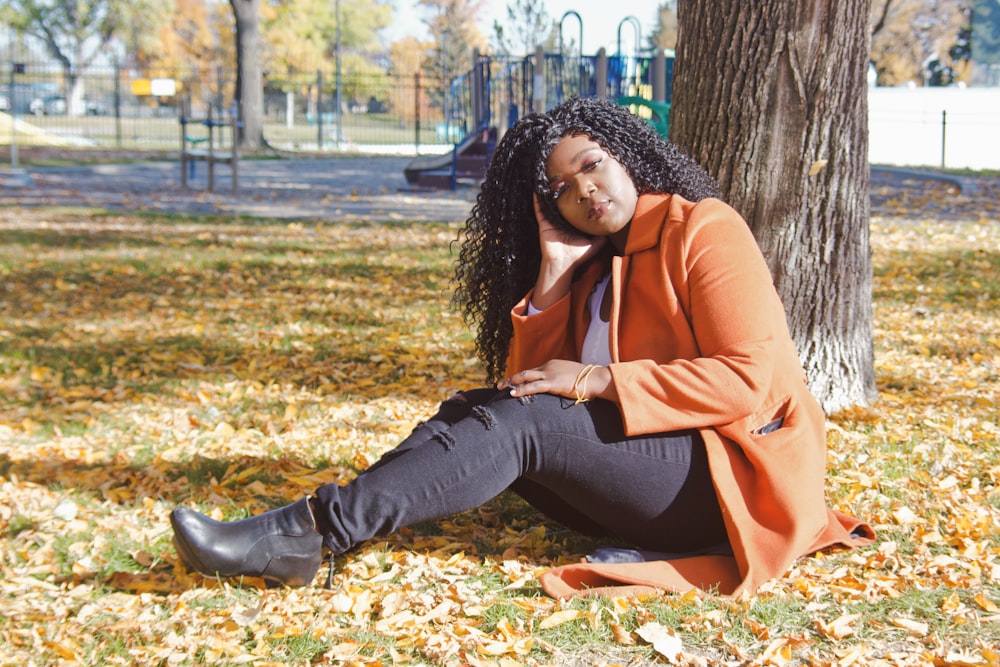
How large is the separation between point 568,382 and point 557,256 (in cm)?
48

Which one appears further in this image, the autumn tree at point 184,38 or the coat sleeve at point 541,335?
the autumn tree at point 184,38

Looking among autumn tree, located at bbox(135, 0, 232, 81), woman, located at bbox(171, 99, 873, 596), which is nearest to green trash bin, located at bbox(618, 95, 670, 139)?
woman, located at bbox(171, 99, 873, 596)

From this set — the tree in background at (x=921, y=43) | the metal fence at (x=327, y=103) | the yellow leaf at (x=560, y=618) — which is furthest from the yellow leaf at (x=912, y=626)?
the tree in background at (x=921, y=43)

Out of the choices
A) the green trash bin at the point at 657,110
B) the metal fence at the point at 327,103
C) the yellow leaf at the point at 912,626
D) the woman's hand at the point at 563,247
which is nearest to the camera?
the yellow leaf at the point at 912,626

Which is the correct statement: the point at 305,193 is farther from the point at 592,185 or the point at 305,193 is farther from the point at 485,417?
the point at 485,417

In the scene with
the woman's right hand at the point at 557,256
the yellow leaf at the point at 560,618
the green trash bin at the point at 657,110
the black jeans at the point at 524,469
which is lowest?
the yellow leaf at the point at 560,618

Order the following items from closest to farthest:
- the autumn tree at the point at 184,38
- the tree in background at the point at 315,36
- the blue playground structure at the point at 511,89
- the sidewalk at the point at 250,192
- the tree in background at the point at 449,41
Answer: the sidewalk at the point at 250,192 < the blue playground structure at the point at 511,89 < the tree in background at the point at 449,41 < the tree in background at the point at 315,36 < the autumn tree at the point at 184,38

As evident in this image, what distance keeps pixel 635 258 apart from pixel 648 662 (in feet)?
3.46

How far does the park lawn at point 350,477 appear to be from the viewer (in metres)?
2.62

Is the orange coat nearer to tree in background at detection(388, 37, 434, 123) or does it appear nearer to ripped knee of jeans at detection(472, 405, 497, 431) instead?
ripped knee of jeans at detection(472, 405, 497, 431)

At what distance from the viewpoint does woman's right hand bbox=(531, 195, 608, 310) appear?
3.06m

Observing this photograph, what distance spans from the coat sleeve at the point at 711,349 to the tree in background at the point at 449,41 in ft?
71.2

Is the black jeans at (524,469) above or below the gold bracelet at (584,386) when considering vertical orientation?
below

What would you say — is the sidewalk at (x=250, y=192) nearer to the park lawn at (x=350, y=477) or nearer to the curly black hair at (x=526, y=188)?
the park lawn at (x=350, y=477)
